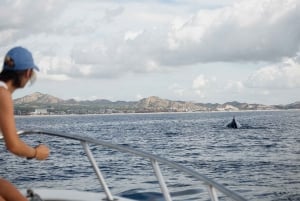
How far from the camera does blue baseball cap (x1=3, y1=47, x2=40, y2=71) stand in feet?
12.9

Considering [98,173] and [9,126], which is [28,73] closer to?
[9,126]

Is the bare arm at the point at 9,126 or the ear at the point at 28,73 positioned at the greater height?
A: the ear at the point at 28,73

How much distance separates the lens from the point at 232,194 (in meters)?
3.95

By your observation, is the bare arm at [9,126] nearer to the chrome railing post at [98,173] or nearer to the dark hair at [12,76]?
the dark hair at [12,76]

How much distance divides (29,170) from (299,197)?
1686cm

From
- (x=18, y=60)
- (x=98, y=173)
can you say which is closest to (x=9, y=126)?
(x=18, y=60)

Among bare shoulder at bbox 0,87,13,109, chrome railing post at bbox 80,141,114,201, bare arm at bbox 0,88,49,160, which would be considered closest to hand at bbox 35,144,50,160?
bare arm at bbox 0,88,49,160

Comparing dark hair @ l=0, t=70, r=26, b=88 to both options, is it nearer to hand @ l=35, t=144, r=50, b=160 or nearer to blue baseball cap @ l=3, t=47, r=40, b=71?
blue baseball cap @ l=3, t=47, r=40, b=71

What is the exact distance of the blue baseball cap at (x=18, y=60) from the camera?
3945 millimetres

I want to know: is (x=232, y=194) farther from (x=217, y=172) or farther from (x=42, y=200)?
(x=217, y=172)

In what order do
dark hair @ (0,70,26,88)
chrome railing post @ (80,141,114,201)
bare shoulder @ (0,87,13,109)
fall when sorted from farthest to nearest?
chrome railing post @ (80,141,114,201)
dark hair @ (0,70,26,88)
bare shoulder @ (0,87,13,109)

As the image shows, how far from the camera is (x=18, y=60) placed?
395 centimetres

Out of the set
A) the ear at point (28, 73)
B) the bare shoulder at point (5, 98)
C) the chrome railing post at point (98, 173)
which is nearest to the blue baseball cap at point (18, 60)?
the ear at point (28, 73)

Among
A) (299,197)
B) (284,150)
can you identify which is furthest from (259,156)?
(299,197)
